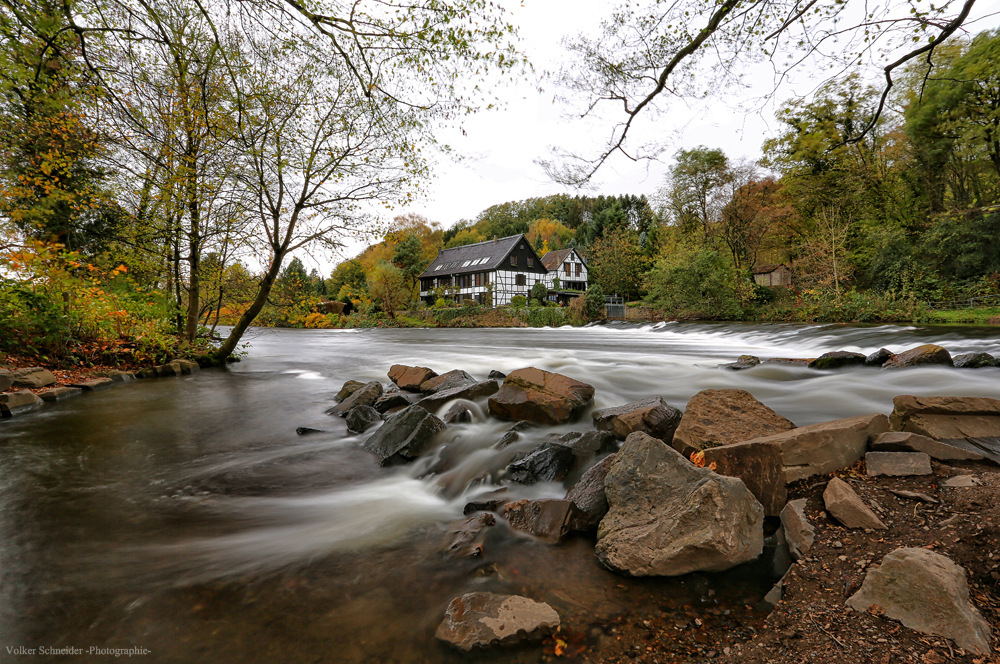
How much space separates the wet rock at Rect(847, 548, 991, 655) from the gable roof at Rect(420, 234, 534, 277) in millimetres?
48244

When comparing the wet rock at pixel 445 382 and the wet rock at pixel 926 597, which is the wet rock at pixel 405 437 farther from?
the wet rock at pixel 926 597

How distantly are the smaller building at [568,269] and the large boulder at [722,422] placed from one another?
51417mm

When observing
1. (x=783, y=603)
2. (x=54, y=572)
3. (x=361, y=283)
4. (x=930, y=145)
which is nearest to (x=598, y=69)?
(x=783, y=603)

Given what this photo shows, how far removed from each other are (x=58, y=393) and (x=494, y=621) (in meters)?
9.31

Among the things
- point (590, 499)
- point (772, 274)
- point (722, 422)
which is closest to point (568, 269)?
point (772, 274)

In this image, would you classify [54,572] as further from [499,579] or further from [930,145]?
[930,145]

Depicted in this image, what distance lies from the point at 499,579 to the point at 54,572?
9.43 feet

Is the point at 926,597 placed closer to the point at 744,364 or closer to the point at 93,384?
the point at 744,364

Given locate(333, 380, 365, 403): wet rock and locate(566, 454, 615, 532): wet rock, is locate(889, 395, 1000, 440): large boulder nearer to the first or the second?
locate(566, 454, 615, 532): wet rock

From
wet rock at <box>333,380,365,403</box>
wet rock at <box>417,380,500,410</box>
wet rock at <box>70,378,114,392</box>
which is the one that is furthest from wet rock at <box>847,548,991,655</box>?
wet rock at <box>70,378,114,392</box>

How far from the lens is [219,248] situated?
11.7 metres

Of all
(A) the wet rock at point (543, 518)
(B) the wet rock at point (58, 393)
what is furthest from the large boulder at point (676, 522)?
(B) the wet rock at point (58, 393)

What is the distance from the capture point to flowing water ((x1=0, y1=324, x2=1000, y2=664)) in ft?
7.48

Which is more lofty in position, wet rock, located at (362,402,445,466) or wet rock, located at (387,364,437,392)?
wet rock, located at (387,364,437,392)
